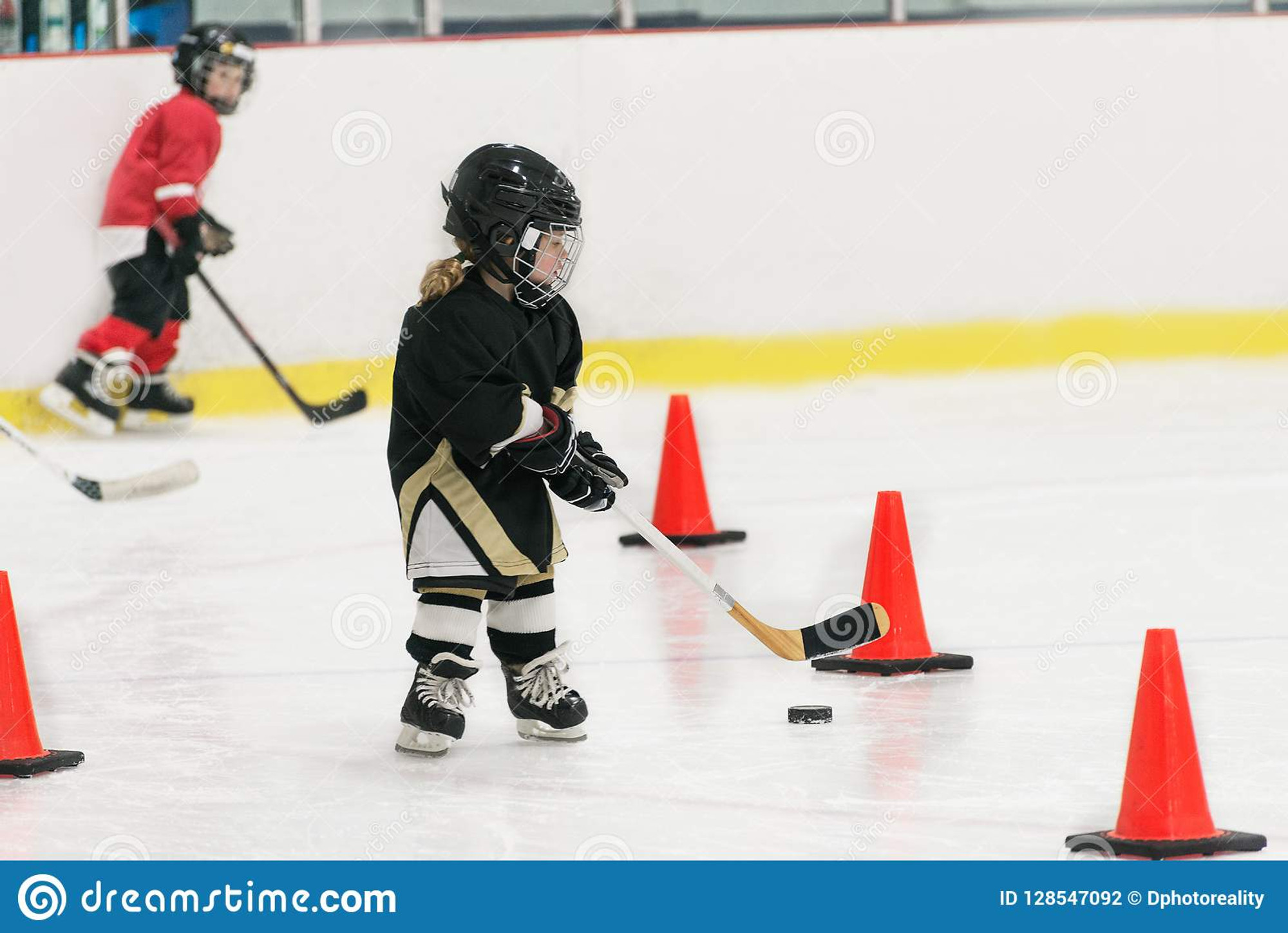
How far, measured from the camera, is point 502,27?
7.62 metres

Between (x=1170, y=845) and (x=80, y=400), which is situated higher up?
(x=80, y=400)

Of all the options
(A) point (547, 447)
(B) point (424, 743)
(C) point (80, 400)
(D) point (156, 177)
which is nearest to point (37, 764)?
(B) point (424, 743)

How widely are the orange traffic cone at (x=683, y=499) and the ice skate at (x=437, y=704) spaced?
6.90ft

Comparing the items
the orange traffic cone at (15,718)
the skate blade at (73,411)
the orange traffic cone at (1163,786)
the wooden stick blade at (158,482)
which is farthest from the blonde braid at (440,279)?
the skate blade at (73,411)

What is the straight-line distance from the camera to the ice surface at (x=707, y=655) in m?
2.50

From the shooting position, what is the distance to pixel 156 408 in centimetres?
749

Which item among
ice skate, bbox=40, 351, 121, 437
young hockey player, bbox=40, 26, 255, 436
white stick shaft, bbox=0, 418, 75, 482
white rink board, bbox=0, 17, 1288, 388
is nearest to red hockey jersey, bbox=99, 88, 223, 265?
young hockey player, bbox=40, 26, 255, 436

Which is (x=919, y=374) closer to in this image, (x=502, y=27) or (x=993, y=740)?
(x=502, y=27)

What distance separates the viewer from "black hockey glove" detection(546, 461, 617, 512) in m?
2.84

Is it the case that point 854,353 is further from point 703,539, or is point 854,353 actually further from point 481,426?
point 481,426

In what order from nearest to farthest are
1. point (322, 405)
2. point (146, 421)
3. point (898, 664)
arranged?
1. point (898, 664)
2. point (322, 405)
3. point (146, 421)

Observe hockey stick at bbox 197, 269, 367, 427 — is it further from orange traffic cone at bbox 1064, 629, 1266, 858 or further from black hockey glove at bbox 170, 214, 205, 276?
orange traffic cone at bbox 1064, 629, 1266, 858

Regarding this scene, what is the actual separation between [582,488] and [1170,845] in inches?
41.6

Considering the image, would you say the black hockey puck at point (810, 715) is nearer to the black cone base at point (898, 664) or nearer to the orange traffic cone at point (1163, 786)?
the black cone base at point (898, 664)
